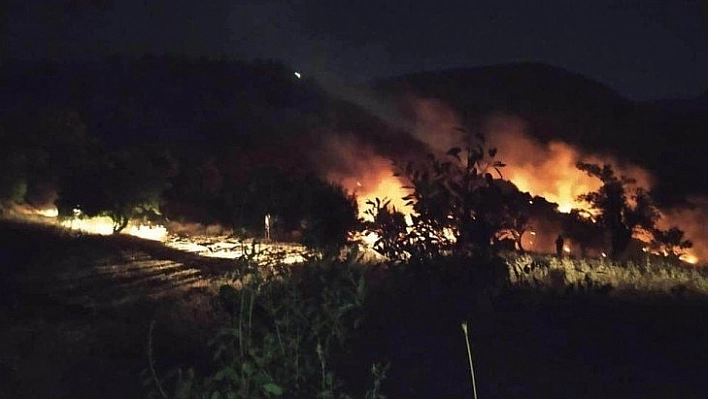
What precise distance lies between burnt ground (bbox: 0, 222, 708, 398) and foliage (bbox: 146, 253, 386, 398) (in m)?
0.87

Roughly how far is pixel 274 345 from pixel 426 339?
8.46 ft

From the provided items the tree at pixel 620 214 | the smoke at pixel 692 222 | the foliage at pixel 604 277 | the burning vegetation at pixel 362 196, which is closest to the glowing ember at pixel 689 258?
the burning vegetation at pixel 362 196

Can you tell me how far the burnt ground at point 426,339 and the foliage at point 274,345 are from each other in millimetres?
868

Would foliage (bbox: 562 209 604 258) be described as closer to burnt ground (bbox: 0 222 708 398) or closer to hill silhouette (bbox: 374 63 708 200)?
burnt ground (bbox: 0 222 708 398)

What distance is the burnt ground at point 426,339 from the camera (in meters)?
6.20

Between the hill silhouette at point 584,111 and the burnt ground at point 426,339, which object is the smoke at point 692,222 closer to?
the hill silhouette at point 584,111

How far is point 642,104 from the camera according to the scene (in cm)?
4975

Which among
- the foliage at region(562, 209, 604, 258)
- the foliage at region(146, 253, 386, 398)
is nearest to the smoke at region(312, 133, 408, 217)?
the foliage at region(562, 209, 604, 258)

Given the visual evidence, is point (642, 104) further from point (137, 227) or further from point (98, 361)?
point (98, 361)

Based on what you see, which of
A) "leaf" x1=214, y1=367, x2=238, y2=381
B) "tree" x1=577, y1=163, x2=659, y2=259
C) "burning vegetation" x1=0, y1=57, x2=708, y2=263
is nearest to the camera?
"leaf" x1=214, y1=367, x2=238, y2=381

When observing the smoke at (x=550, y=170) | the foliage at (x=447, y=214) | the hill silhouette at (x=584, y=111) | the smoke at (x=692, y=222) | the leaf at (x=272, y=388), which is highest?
the hill silhouette at (x=584, y=111)

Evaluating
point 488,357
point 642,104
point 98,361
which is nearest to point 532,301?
point 488,357

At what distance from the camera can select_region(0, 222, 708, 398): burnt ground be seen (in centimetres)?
620

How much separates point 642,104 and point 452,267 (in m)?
43.6
